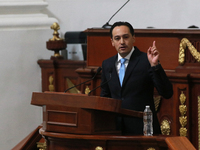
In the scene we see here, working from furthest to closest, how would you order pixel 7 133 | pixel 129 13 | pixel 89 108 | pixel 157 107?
pixel 129 13 → pixel 7 133 → pixel 157 107 → pixel 89 108

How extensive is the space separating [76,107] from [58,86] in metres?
2.93

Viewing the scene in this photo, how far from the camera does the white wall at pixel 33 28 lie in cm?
521

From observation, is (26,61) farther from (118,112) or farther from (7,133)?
(118,112)

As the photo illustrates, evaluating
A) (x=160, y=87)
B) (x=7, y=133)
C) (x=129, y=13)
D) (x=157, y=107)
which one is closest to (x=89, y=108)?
(x=160, y=87)

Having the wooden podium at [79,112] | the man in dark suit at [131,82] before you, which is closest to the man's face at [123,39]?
the man in dark suit at [131,82]

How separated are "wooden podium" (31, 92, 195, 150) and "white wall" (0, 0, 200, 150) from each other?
266cm

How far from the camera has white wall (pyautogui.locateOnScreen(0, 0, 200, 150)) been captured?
17.1ft

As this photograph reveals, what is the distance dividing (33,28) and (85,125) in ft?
10.4

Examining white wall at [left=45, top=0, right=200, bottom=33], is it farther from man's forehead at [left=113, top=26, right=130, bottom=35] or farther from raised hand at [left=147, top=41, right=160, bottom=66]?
raised hand at [left=147, top=41, right=160, bottom=66]

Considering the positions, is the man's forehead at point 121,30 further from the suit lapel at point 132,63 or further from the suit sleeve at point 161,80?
the suit sleeve at point 161,80

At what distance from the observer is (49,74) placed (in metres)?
5.48

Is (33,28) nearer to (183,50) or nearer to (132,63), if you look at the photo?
(183,50)

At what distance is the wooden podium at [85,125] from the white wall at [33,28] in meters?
2.66

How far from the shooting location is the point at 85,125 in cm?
256
